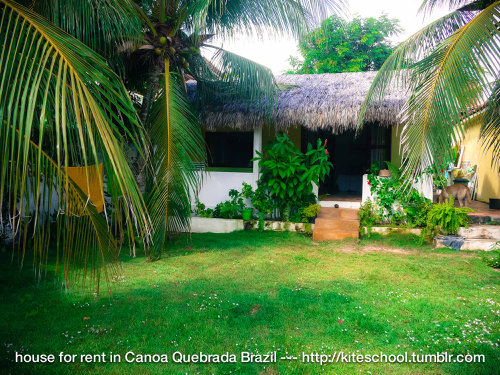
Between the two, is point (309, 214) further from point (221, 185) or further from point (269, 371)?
point (269, 371)

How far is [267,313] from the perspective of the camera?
3.62 meters

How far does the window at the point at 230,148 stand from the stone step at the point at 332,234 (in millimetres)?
3198

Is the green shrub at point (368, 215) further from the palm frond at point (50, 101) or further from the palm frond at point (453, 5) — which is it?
the palm frond at point (50, 101)

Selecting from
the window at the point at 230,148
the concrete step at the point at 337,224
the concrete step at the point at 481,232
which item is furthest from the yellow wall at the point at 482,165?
the window at the point at 230,148

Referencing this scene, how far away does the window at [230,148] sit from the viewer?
31.8 ft

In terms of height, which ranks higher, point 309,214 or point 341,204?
point 341,204

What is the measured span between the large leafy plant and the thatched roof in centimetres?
45

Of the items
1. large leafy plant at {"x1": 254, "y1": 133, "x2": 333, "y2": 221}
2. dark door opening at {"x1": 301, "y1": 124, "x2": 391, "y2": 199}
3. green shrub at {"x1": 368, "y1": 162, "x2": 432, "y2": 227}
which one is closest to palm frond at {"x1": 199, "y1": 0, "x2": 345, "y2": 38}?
large leafy plant at {"x1": 254, "y1": 133, "x2": 333, "y2": 221}

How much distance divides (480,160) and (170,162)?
9.79 m

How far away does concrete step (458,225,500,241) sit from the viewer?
641cm

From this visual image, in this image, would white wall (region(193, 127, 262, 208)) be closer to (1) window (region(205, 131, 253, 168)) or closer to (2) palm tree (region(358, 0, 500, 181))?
(1) window (region(205, 131, 253, 168))

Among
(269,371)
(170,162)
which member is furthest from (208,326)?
(170,162)

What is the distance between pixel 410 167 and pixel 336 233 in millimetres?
4083

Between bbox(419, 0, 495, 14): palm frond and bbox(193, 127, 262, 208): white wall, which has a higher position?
bbox(419, 0, 495, 14): palm frond
